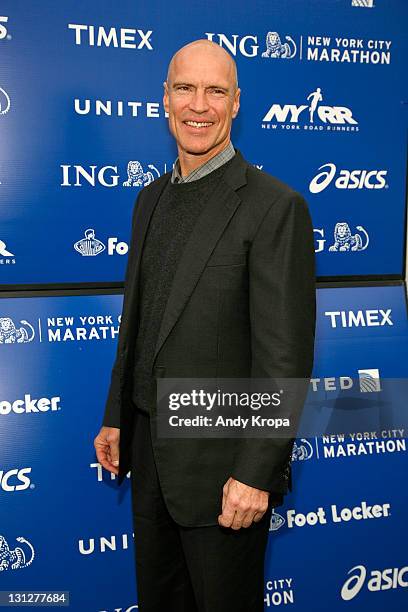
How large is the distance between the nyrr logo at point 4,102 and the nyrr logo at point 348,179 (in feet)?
3.85

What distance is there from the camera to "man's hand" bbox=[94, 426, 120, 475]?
71.4 inches

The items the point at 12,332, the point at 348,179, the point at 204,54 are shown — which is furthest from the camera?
the point at 348,179

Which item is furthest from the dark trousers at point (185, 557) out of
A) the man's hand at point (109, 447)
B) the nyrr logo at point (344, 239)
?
the nyrr logo at point (344, 239)

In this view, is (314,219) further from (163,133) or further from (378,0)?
(378,0)

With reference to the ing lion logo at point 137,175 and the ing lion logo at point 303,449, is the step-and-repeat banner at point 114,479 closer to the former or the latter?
the ing lion logo at point 303,449

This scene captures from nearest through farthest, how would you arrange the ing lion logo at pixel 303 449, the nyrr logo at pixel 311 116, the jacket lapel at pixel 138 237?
the jacket lapel at pixel 138 237, the nyrr logo at pixel 311 116, the ing lion logo at pixel 303 449

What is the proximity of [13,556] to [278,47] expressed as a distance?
2.17m

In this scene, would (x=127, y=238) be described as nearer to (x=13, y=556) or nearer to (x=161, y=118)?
(x=161, y=118)

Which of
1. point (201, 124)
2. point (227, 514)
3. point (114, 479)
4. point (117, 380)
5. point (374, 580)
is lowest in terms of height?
point (374, 580)

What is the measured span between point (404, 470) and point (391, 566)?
0.41 metres

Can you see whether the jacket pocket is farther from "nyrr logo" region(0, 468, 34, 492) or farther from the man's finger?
"nyrr logo" region(0, 468, 34, 492)

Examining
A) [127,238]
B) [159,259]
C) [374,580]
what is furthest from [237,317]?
[374,580]

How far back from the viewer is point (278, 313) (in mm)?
1335

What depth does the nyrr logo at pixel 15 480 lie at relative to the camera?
2168 mm
